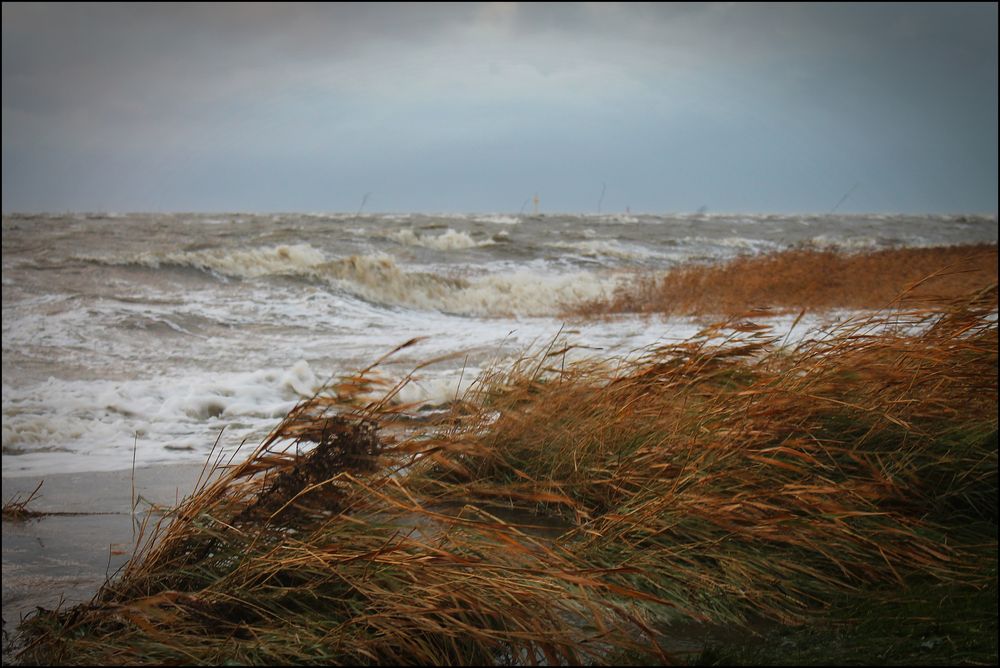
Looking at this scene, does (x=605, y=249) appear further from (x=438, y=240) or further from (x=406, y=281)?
(x=406, y=281)

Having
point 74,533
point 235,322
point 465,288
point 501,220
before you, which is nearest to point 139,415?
point 74,533

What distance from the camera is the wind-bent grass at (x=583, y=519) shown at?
4.53 feet

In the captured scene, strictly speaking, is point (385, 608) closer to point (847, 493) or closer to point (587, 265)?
point (847, 493)

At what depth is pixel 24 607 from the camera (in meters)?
1.60

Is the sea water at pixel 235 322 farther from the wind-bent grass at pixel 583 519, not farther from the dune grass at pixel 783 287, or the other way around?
the dune grass at pixel 783 287

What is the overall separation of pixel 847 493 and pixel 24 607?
2154mm

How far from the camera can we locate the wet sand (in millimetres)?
1686

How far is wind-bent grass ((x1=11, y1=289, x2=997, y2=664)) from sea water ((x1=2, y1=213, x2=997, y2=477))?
0.33 metres

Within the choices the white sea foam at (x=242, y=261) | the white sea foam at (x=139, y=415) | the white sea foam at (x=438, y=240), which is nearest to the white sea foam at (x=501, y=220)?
the white sea foam at (x=438, y=240)

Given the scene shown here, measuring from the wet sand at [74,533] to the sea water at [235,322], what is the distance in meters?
0.16

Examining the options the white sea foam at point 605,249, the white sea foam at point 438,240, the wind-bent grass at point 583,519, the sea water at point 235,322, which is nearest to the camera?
the wind-bent grass at point 583,519

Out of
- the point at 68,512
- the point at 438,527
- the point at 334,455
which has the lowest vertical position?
the point at 68,512

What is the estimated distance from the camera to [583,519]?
2.17 metres

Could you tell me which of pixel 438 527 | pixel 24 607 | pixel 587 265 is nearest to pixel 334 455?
pixel 438 527
